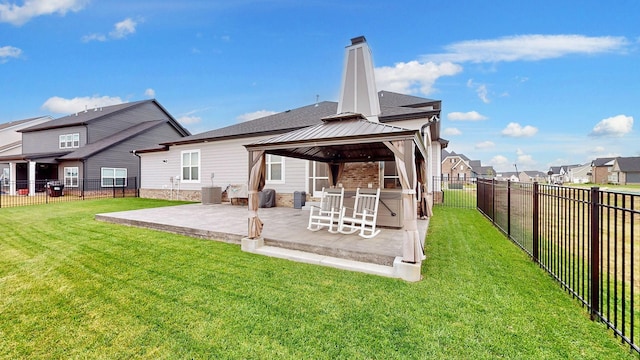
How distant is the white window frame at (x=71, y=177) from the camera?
19.0 metres

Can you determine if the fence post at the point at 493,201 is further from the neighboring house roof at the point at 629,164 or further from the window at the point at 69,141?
the neighboring house roof at the point at 629,164

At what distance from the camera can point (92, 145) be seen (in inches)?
797

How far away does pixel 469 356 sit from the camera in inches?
92.3

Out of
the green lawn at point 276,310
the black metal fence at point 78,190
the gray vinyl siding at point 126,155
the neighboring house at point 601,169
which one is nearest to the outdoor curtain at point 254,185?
the green lawn at point 276,310

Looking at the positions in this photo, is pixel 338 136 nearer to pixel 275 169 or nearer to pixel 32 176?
pixel 275 169

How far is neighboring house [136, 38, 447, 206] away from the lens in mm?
8008

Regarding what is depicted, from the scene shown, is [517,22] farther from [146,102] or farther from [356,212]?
[146,102]

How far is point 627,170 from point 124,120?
67862 mm

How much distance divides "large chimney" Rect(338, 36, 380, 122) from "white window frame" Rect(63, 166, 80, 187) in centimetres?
2043

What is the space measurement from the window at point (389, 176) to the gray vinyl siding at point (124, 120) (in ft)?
68.3

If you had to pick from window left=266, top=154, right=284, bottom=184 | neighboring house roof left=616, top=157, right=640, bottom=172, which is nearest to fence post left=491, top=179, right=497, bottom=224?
window left=266, top=154, right=284, bottom=184

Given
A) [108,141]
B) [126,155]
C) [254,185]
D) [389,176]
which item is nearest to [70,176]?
[108,141]

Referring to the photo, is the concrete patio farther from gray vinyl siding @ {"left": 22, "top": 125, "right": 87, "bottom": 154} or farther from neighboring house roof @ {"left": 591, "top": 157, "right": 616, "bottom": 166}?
neighboring house roof @ {"left": 591, "top": 157, "right": 616, "bottom": 166}

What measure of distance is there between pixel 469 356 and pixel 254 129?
11.4 m
